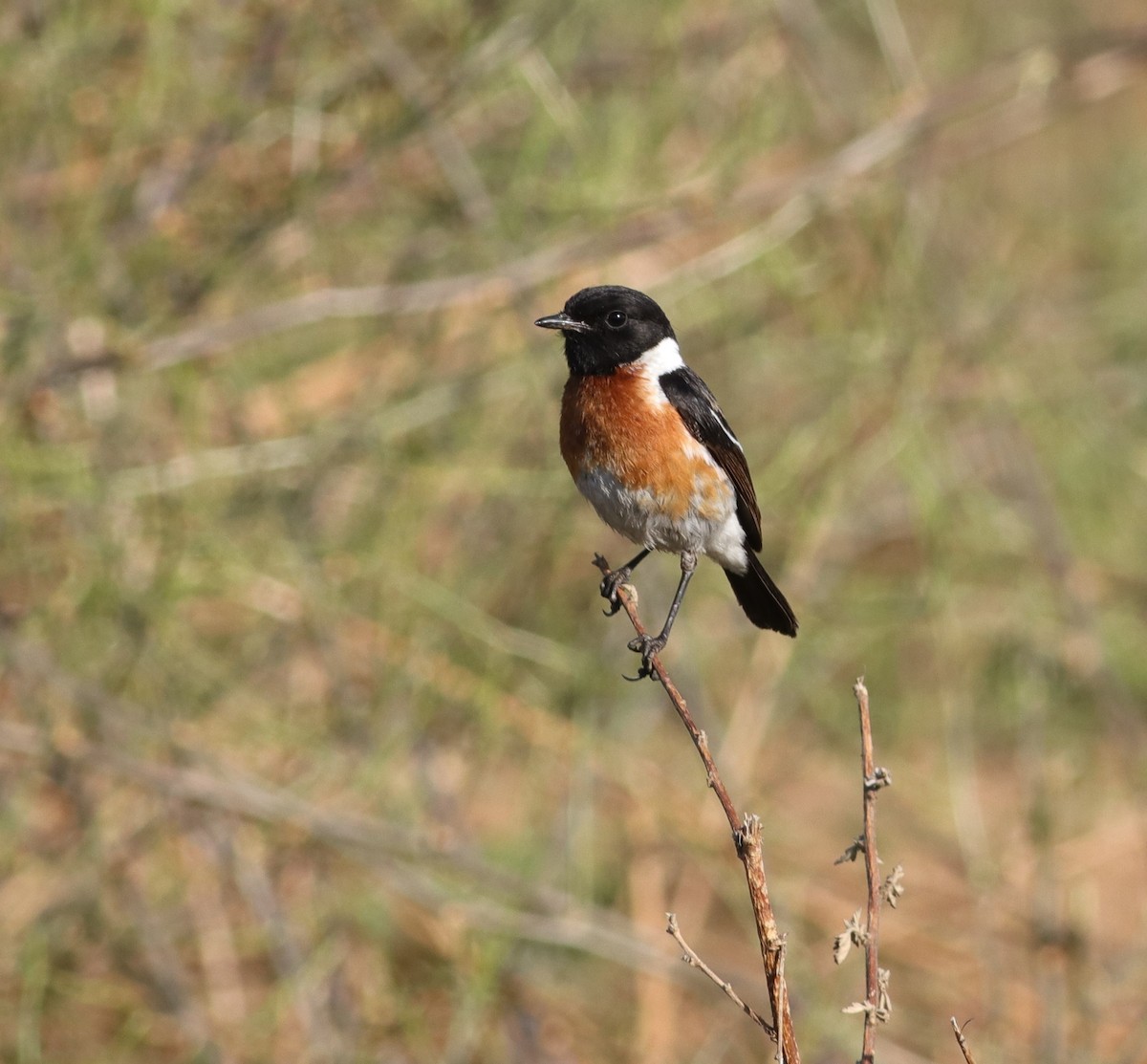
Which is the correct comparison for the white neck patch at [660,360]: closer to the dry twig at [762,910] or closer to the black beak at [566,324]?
the black beak at [566,324]

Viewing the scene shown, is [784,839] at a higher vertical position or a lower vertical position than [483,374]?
lower

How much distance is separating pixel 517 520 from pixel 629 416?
2.07 m

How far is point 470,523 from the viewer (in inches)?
242

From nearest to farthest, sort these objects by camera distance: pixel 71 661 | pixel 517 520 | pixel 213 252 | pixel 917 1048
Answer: pixel 71 661 → pixel 213 252 → pixel 517 520 → pixel 917 1048

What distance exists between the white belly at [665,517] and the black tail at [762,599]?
65mm

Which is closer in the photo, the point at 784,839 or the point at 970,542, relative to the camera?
the point at 784,839

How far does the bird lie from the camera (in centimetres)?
403

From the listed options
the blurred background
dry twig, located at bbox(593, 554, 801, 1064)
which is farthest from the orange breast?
dry twig, located at bbox(593, 554, 801, 1064)

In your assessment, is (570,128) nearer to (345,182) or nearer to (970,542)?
(345,182)

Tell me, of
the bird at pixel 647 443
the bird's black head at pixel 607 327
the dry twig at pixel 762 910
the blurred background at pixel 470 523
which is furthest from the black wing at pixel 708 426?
the dry twig at pixel 762 910

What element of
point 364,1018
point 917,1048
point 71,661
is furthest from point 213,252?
point 917,1048

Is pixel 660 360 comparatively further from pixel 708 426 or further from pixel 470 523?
pixel 470 523

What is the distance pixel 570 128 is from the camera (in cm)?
521

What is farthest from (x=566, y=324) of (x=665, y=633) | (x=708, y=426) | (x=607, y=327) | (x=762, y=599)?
(x=762, y=599)
